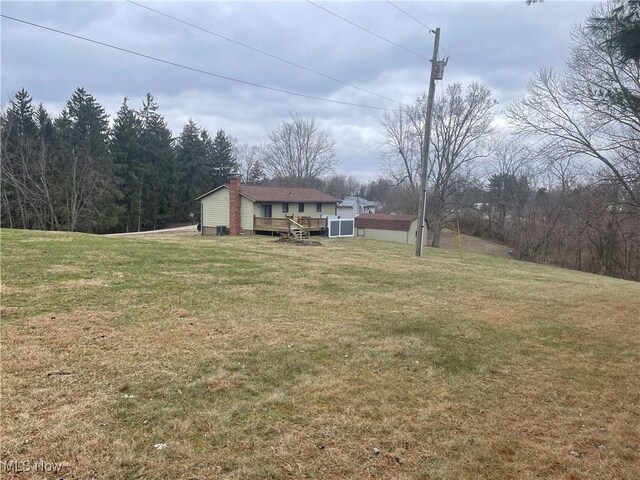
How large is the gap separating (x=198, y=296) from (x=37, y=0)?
6395 millimetres

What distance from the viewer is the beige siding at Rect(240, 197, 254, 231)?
26119 mm

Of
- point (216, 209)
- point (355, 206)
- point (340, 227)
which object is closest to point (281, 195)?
point (216, 209)

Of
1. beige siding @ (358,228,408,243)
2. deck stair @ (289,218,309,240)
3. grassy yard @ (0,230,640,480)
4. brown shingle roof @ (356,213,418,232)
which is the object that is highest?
brown shingle roof @ (356,213,418,232)

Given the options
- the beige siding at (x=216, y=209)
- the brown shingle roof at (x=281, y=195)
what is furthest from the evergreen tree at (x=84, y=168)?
the brown shingle roof at (x=281, y=195)

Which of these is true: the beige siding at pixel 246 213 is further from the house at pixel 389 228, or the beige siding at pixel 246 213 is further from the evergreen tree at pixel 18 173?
the evergreen tree at pixel 18 173

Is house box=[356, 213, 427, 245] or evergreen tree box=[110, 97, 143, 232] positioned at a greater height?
evergreen tree box=[110, 97, 143, 232]

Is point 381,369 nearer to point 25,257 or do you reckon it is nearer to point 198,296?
point 198,296

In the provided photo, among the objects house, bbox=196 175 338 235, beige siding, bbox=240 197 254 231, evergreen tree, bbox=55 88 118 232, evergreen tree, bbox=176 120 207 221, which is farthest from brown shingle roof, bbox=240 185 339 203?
evergreen tree, bbox=176 120 207 221

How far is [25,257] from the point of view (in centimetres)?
891

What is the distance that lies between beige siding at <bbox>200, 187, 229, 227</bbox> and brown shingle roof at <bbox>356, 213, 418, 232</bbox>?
1315 centimetres

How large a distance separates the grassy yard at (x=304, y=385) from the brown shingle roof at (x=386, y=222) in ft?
84.6

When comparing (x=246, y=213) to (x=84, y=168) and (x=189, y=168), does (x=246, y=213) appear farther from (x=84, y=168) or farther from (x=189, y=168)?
(x=189, y=168)

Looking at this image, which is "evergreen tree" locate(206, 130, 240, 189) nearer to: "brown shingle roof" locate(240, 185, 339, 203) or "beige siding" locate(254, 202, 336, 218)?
"brown shingle roof" locate(240, 185, 339, 203)

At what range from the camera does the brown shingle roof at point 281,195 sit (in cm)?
2647
